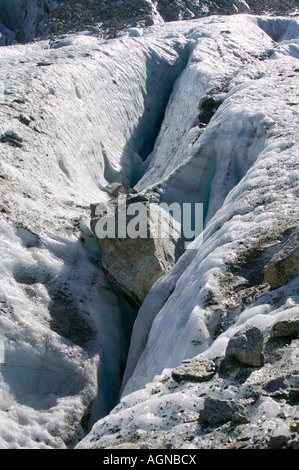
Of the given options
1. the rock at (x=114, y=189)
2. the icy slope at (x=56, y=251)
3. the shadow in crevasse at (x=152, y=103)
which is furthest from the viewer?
the shadow in crevasse at (x=152, y=103)

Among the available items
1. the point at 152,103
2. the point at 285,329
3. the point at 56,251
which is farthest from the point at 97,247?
the point at 152,103

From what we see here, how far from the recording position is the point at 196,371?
3.38 meters

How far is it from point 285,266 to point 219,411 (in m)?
1.40

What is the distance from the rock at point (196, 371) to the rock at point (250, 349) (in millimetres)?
203

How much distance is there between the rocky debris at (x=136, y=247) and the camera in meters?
6.13

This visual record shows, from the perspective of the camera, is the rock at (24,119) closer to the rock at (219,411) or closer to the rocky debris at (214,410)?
the rocky debris at (214,410)

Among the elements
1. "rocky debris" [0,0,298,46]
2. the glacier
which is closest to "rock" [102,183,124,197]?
the glacier

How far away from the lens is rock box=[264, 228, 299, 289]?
3.83 meters

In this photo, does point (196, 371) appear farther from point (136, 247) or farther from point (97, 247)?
point (97, 247)

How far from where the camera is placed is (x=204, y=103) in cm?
1009

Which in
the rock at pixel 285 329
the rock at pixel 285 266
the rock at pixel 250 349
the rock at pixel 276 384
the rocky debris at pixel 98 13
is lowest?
the rock at pixel 276 384

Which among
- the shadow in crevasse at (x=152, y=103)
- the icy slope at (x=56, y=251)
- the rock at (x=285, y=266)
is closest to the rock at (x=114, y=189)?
the icy slope at (x=56, y=251)
